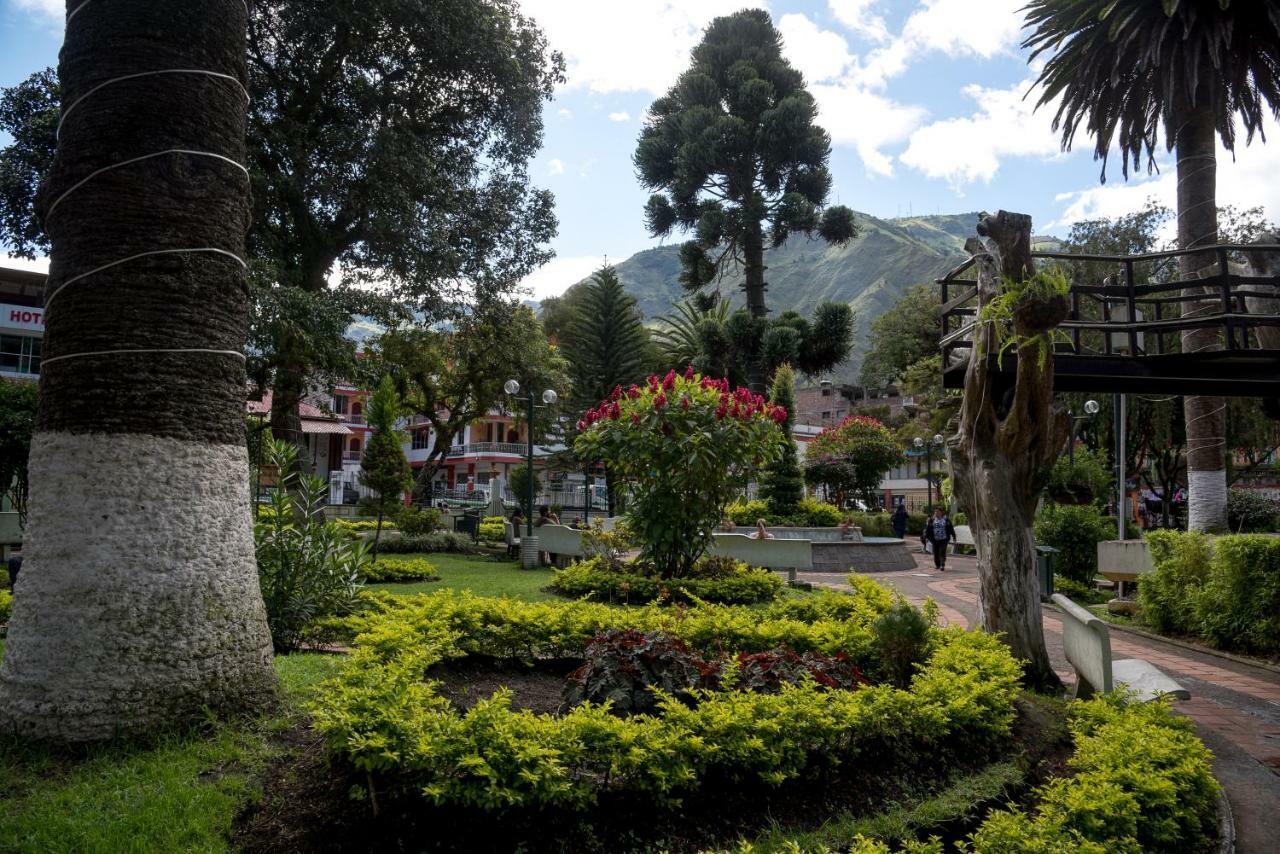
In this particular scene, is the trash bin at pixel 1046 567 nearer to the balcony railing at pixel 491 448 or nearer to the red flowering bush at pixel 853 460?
the red flowering bush at pixel 853 460

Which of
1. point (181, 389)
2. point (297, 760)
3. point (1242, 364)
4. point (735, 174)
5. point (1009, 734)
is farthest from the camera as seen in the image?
point (735, 174)

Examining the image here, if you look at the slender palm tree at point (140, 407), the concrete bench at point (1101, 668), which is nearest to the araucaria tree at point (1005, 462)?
the concrete bench at point (1101, 668)

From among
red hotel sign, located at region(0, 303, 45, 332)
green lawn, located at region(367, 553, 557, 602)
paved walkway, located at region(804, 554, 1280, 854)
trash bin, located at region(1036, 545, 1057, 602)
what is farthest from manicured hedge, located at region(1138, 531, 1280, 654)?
red hotel sign, located at region(0, 303, 45, 332)

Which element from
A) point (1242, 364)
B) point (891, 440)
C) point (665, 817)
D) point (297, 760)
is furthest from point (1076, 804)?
point (891, 440)

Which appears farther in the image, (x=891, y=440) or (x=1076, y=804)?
(x=891, y=440)

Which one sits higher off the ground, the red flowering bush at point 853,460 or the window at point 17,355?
the window at point 17,355

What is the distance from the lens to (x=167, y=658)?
3.92 m

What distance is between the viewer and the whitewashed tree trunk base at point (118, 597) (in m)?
3.76

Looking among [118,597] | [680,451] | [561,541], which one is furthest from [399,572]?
[118,597]

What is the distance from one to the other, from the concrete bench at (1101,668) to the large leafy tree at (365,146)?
11.9m

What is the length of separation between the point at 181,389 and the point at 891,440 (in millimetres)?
27905

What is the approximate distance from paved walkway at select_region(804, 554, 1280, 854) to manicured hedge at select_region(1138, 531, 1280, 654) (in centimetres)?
43

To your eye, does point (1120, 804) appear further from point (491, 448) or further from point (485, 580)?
point (491, 448)

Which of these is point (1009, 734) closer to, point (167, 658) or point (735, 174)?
point (167, 658)
